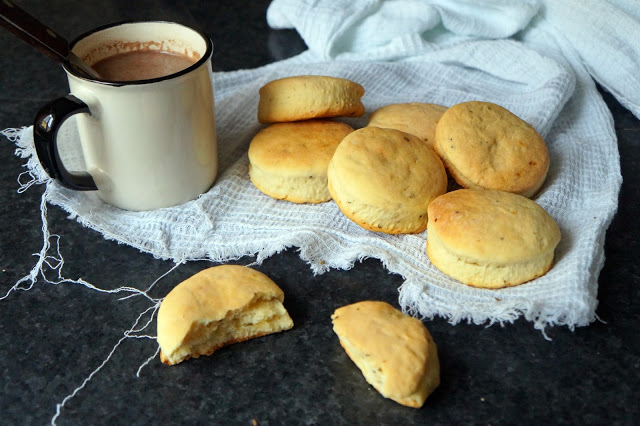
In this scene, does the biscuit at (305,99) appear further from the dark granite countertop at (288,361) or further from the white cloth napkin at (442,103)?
the dark granite countertop at (288,361)

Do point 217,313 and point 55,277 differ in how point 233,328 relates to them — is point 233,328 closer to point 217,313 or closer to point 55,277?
point 217,313

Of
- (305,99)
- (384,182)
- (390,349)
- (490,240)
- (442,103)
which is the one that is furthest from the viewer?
(442,103)

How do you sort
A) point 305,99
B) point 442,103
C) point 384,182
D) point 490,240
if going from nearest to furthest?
point 490,240 < point 384,182 < point 305,99 < point 442,103

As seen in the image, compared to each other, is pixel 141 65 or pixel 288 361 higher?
pixel 141 65

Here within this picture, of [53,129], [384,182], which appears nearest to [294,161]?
[384,182]

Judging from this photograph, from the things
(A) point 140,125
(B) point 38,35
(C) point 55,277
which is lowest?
(C) point 55,277

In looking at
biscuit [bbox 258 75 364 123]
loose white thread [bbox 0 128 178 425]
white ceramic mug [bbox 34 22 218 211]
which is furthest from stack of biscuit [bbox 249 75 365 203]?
loose white thread [bbox 0 128 178 425]

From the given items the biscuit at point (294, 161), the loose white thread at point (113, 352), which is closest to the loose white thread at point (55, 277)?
the loose white thread at point (113, 352)

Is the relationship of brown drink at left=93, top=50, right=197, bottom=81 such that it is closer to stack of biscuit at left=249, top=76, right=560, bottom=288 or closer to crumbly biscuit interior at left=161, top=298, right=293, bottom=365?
stack of biscuit at left=249, top=76, right=560, bottom=288
